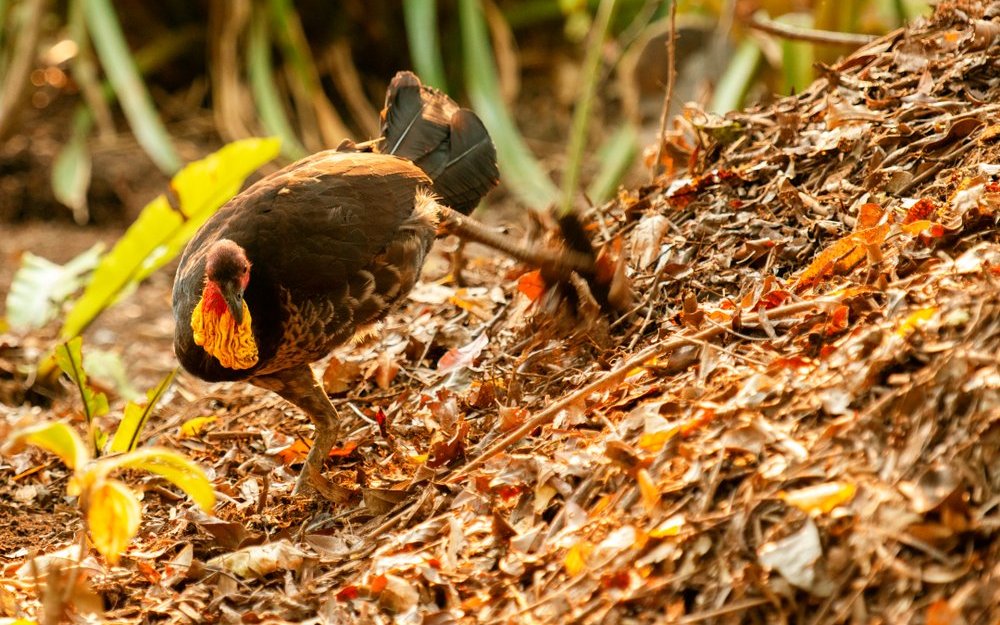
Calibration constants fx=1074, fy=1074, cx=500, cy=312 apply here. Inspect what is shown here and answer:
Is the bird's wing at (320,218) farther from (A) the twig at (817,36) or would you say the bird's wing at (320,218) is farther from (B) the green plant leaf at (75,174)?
(B) the green plant leaf at (75,174)

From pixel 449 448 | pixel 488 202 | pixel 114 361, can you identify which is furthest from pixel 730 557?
pixel 488 202

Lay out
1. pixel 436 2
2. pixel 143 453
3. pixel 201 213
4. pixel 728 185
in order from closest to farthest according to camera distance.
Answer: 1. pixel 143 453
2. pixel 728 185
3. pixel 201 213
4. pixel 436 2

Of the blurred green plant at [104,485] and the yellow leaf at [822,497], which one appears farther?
the blurred green plant at [104,485]

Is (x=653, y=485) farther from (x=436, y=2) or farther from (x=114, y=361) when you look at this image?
(x=436, y=2)

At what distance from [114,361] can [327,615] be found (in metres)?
2.47

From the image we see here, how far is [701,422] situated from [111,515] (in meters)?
1.24

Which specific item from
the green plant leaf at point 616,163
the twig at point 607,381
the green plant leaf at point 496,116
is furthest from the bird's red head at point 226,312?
the green plant leaf at point 496,116

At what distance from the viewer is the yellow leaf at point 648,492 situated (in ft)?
7.12

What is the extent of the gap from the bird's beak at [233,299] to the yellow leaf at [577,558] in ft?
3.88

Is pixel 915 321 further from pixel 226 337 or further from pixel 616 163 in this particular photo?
pixel 616 163

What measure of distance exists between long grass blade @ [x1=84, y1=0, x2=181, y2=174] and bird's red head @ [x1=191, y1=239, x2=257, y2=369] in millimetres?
3778

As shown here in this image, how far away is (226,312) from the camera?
2.90 meters

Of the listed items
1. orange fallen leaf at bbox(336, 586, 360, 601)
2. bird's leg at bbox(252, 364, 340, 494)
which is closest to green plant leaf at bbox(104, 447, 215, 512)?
orange fallen leaf at bbox(336, 586, 360, 601)

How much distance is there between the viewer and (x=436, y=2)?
7688 mm
